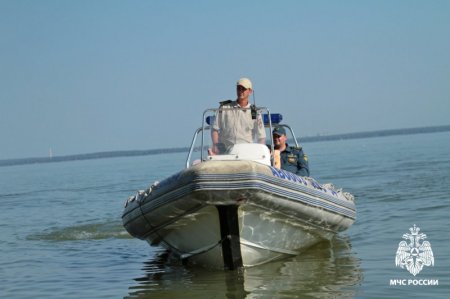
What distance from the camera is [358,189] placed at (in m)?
17.5

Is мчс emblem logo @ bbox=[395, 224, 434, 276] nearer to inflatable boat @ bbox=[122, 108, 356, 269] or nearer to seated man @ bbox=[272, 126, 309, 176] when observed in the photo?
inflatable boat @ bbox=[122, 108, 356, 269]

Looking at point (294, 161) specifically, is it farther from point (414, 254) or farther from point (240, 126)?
point (414, 254)

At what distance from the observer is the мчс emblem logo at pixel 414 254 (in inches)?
321

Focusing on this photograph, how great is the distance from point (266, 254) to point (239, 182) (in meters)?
1.38

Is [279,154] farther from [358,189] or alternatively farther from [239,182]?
[358,189]

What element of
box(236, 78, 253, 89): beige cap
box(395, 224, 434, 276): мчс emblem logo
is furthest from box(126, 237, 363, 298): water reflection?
box(236, 78, 253, 89): beige cap

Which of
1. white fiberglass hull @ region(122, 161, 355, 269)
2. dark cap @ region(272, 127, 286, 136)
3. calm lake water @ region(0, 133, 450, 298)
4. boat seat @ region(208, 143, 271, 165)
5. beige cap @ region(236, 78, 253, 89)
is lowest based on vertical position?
calm lake water @ region(0, 133, 450, 298)

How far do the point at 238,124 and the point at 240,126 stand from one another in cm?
3

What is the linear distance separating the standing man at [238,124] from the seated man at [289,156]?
99 centimetres

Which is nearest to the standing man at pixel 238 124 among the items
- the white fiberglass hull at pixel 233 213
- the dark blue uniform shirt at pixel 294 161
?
the white fiberglass hull at pixel 233 213

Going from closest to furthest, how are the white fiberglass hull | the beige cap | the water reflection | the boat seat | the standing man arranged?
the white fiberglass hull < the water reflection < the boat seat < the beige cap < the standing man

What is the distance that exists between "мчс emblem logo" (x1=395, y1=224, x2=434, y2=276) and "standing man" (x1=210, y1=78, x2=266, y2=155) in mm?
2046

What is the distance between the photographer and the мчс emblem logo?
26.8 ft

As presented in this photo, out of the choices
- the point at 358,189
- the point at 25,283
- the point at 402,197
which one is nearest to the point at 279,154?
the point at 25,283
